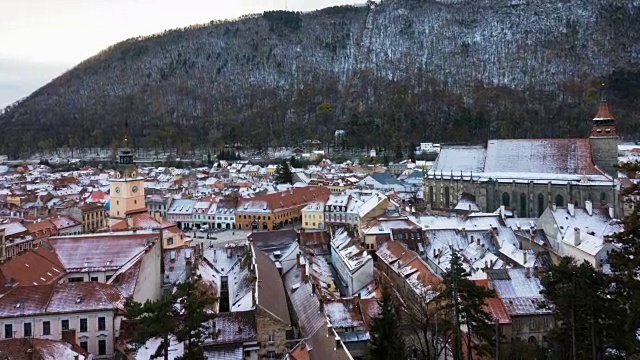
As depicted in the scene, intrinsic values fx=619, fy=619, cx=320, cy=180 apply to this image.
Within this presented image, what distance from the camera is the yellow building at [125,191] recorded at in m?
54.1

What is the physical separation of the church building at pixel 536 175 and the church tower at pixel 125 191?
1333 inches

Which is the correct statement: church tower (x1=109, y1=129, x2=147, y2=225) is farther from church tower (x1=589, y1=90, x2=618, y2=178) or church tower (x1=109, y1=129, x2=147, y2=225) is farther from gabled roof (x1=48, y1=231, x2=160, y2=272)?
church tower (x1=589, y1=90, x2=618, y2=178)

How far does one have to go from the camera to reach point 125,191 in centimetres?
5412

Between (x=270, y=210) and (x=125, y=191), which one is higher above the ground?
(x=125, y=191)

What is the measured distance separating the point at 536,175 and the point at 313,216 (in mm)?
25897

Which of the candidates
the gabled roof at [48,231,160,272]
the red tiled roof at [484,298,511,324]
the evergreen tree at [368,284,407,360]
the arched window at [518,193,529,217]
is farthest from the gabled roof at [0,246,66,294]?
the arched window at [518,193,529,217]

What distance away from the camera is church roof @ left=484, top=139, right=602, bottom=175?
6275cm

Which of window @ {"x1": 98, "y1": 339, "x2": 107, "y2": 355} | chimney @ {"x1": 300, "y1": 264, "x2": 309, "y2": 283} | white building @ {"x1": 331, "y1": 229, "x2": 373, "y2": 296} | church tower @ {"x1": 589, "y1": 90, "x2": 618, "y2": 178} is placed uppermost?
church tower @ {"x1": 589, "y1": 90, "x2": 618, "y2": 178}

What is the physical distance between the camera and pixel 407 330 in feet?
103

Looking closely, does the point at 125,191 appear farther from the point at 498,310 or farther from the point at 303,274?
the point at 498,310

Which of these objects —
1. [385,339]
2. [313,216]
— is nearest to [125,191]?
[313,216]

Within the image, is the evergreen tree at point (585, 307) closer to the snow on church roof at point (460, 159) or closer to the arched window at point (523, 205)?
the arched window at point (523, 205)

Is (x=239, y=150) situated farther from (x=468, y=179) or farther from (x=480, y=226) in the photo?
(x=480, y=226)

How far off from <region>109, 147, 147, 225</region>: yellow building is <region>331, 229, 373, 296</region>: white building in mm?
18629
